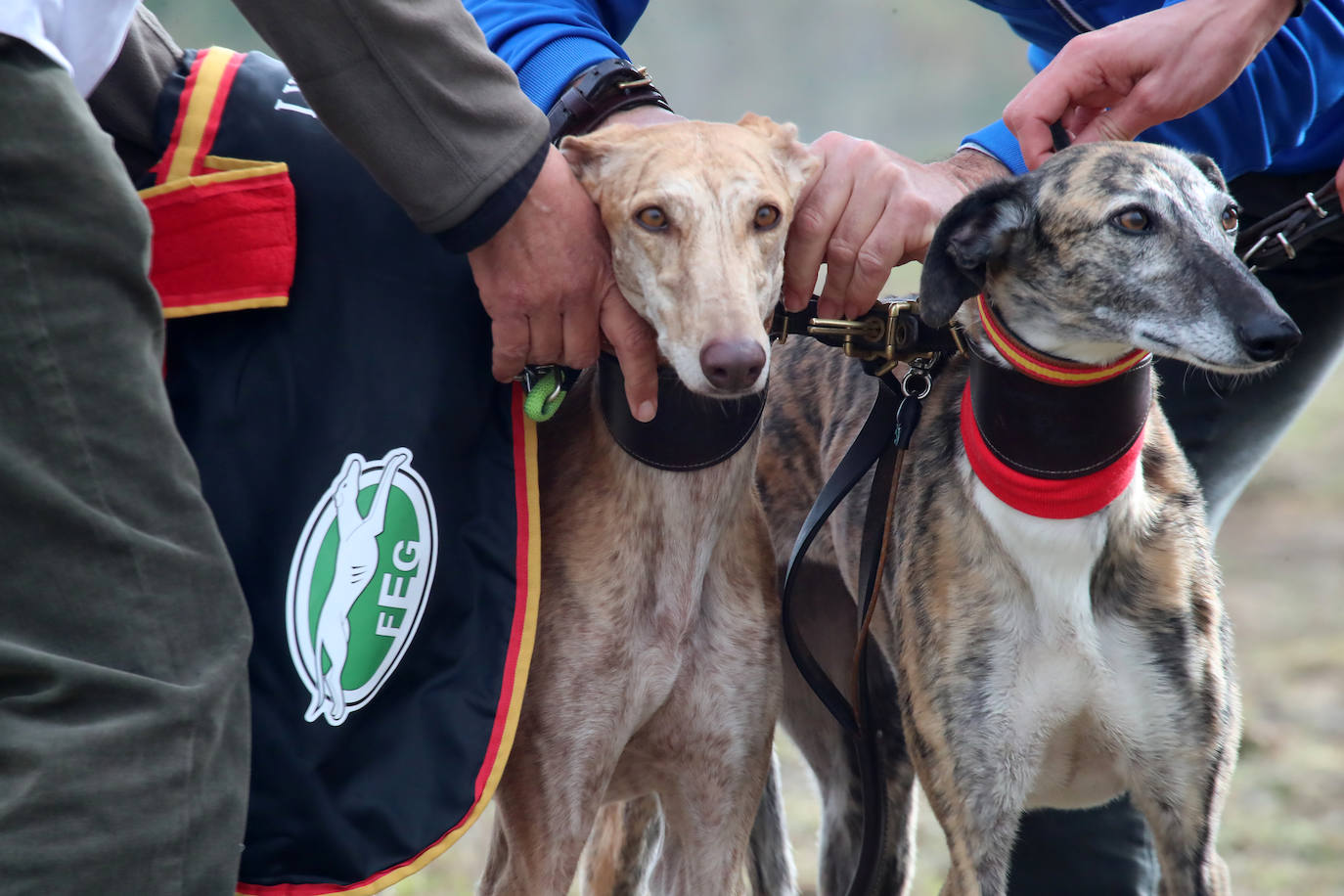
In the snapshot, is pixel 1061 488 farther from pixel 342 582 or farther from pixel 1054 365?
pixel 342 582

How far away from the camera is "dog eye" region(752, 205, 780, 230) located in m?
1.92

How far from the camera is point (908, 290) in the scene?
6938mm

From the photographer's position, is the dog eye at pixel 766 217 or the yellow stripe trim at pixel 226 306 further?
the dog eye at pixel 766 217

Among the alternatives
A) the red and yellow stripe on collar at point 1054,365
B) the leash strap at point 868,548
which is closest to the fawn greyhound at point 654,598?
the leash strap at point 868,548

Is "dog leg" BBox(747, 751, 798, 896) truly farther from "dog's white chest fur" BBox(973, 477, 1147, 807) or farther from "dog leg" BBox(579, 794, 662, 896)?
"dog's white chest fur" BBox(973, 477, 1147, 807)

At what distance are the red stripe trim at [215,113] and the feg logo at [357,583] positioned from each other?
44 cm

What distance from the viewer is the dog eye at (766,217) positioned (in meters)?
1.92

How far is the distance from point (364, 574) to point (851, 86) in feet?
26.6

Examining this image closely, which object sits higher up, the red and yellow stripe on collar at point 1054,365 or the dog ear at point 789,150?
the dog ear at point 789,150

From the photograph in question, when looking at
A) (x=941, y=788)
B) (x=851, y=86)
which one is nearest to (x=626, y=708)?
(x=941, y=788)

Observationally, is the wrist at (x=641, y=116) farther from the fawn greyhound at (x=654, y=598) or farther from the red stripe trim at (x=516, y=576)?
the red stripe trim at (x=516, y=576)

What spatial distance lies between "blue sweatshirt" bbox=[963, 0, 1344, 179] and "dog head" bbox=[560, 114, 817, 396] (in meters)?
0.58

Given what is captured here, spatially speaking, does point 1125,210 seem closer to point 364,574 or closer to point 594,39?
point 594,39

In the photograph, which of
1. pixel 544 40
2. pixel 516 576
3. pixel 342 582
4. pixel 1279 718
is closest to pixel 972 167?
pixel 544 40
